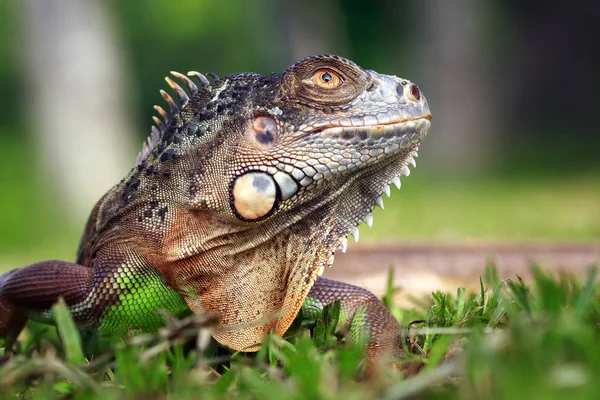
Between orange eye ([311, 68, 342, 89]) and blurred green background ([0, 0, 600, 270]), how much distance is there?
18.8ft

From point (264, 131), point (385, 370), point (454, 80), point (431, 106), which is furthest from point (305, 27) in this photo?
point (385, 370)

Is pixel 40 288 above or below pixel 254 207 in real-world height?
below

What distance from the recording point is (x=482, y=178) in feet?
66.2

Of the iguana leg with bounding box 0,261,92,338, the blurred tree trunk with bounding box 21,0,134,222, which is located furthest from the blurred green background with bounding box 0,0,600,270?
the iguana leg with bounding box 0,261,92,338

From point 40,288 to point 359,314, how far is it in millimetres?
1578

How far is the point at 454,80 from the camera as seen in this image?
22703 millimetres

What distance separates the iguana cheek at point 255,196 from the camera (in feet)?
12.0

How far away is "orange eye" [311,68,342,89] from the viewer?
3.89 meters

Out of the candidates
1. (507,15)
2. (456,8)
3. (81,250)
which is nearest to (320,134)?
(81,250)

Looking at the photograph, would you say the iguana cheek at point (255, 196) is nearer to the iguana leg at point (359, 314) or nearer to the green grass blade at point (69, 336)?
the iguana leg at point (359, 314)

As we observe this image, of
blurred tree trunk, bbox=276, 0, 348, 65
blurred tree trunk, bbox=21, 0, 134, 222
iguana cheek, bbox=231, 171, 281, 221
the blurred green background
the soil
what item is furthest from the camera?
blurred tree trunk, bbox=276, 0, 348, 65

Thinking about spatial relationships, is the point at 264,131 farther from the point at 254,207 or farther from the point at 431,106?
the point at 431,106

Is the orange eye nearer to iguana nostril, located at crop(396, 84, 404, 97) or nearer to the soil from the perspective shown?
iguana nostril, located at crop(396, 84, 404, 97)

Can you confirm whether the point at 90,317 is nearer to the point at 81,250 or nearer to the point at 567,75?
the point at 81,250
